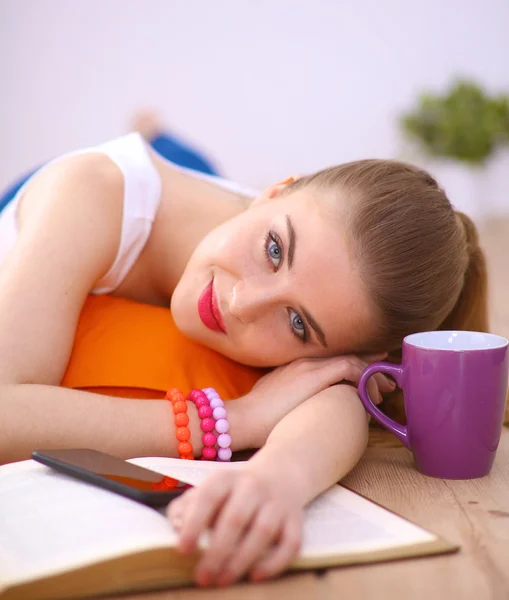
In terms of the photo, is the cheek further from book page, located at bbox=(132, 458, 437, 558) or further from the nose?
book page, located at bbox=(132, 458, 437, 558)

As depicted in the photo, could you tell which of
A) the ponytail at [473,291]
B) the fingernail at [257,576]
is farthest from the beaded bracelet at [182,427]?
the ponytail at [473,291]

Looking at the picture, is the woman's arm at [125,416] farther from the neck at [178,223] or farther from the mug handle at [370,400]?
the neck at [178,223]

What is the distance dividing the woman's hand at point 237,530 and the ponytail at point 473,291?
2.49ft

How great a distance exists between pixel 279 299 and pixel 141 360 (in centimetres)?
26

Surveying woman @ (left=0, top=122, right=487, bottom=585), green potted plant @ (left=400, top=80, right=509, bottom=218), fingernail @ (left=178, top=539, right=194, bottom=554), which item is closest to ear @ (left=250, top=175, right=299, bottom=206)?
woman @ (left=0, top=122, right=487, bottom=585)

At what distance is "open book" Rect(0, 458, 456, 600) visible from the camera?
2.02 ft

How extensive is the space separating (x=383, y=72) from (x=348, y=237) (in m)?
4.35

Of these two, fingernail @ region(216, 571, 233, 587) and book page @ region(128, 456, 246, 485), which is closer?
fingernail @ region(216, 571, 233, 587)

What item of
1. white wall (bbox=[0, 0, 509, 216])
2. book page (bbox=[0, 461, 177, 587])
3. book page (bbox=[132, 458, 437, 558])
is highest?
white wall (bbox=[0, 0, 509, 216])

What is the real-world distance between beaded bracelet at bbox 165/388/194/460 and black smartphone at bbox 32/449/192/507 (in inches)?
7.2

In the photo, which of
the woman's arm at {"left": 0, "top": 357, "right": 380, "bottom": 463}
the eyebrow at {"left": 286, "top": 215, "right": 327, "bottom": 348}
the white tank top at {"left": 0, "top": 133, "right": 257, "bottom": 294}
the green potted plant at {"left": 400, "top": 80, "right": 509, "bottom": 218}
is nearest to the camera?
the woman's arm at {"left": 0, "top": 357, "right": 380, "bottom": 463}

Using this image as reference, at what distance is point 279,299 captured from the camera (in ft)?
3.47

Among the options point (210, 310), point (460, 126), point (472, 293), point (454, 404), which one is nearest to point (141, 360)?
point (210, 310)

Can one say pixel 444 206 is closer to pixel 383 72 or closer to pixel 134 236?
pixel 134 236
